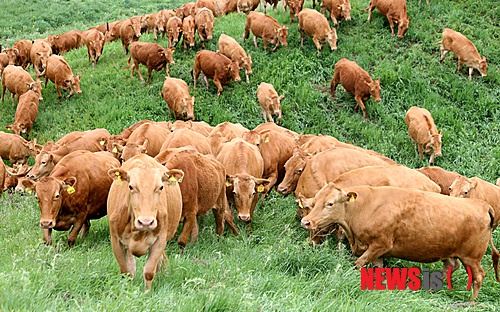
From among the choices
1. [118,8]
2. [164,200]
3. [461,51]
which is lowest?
[118,8]

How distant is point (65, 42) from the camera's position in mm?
22766

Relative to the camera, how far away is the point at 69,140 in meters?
12.6

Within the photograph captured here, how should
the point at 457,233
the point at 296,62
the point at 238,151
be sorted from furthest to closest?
the point at 296,62 → the point at 238,151 → the point at 457,233

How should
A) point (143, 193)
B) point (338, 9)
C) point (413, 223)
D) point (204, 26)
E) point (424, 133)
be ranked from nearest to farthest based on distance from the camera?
point (143, 193), point (413, 223), point (424, 133), point (204, 26), point (338, 9)

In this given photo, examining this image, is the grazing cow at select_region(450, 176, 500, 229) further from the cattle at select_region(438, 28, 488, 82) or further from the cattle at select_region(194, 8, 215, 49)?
the cattle at select_region(194, 8, 215, 49)

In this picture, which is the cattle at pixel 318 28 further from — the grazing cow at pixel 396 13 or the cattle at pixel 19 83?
the cattle at pixel 19 83

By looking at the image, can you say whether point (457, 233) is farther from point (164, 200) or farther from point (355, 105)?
point (355, 105)

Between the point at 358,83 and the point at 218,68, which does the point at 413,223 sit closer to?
the point at 358,83

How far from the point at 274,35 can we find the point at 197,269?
43.1ft

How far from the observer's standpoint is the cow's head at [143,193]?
572 cm

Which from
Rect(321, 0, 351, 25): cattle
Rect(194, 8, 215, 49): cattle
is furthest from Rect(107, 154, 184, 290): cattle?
Rect(321, 0, 351, 25): cattle

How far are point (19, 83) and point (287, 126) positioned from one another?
352 inches

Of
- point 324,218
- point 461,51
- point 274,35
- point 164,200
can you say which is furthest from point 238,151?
point 461,51

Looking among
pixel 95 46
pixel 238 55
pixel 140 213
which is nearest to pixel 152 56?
pixel 238 55
